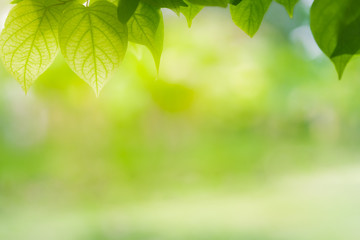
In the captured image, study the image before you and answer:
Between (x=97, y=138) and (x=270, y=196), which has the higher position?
(x=97, y=138)

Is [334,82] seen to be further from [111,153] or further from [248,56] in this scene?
[111,153]

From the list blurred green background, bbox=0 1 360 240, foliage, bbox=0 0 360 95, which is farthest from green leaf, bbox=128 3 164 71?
blurred green background, bbox=0 1 360 240

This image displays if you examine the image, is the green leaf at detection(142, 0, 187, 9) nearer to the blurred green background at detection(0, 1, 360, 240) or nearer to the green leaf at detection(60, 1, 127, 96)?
the green leaf at detection(60, 1, 127, 96)

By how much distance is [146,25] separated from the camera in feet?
0.94

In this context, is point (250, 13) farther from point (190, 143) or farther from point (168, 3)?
point (190, 143)

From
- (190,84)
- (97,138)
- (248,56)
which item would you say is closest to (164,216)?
(97,138)

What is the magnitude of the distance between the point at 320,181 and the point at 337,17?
18.4 ft

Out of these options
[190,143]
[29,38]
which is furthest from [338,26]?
[190,143]

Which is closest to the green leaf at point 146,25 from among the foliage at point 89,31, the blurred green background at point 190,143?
the foliage at point 89,31

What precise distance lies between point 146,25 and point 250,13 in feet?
0.24

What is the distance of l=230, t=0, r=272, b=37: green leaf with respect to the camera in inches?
11.9

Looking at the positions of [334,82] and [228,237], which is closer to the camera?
[228,237]

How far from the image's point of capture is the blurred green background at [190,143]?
4.02 m

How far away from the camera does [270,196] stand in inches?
207
